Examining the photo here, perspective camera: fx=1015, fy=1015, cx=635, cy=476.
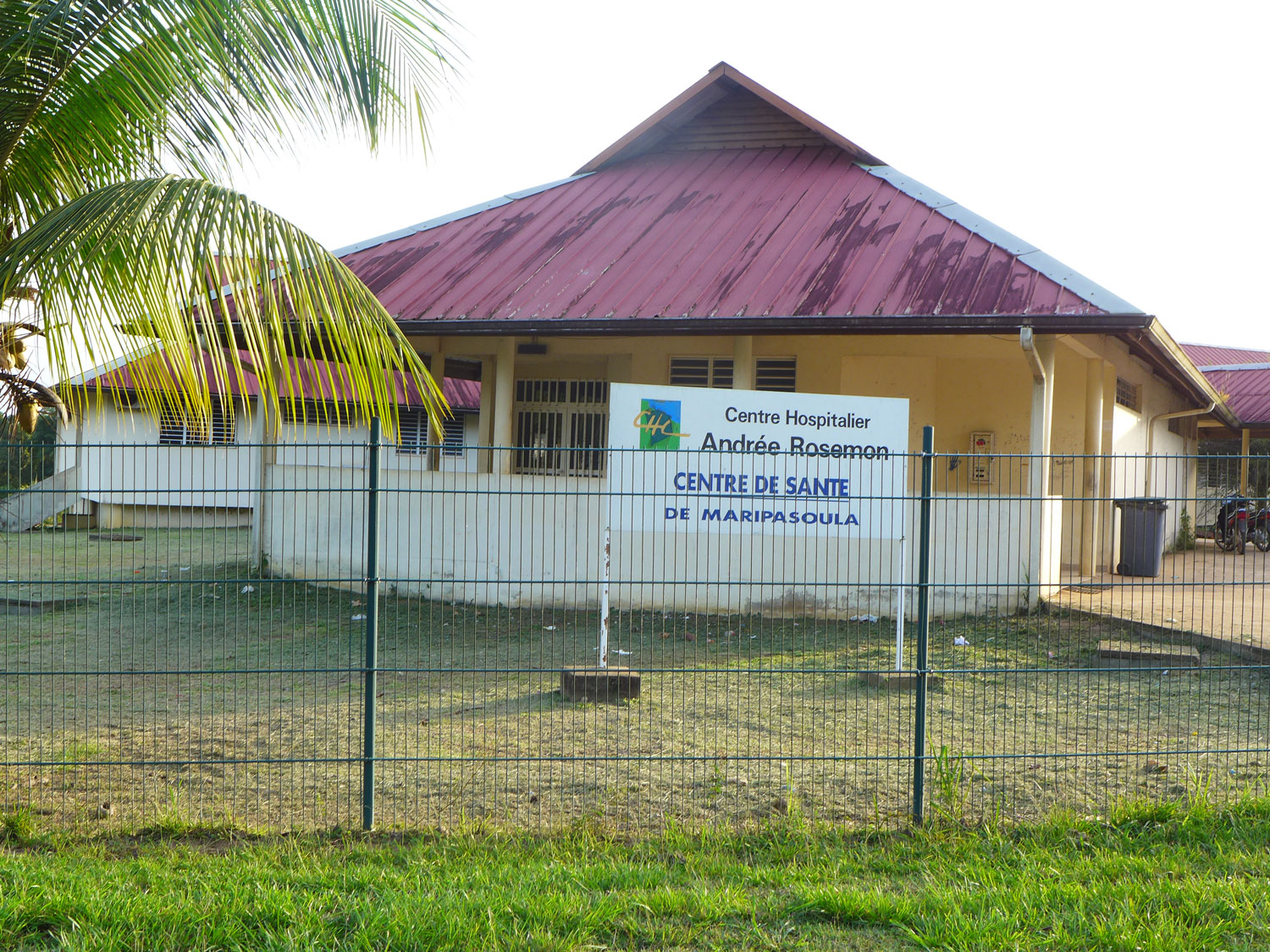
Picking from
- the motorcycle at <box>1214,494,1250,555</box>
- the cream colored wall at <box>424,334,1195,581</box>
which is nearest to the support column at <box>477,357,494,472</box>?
the cream colored wall at <box>424,334,1195,581</box>

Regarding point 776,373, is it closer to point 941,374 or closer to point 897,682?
point 941,374

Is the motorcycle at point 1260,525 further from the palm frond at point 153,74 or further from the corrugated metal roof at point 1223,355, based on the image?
the corrugated metal roof at point 1223,355

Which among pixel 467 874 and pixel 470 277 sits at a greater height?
pixel 470 277

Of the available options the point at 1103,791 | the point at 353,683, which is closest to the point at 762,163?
the point at 353,683

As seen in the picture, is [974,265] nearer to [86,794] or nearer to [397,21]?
[397,21]

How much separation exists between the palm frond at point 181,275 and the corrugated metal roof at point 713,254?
6711 mm

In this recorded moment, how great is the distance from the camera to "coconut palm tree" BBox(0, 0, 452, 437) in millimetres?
4566

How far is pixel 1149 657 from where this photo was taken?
8.28 metres

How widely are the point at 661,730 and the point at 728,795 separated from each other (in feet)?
4.30

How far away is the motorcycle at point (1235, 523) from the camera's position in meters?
5.94

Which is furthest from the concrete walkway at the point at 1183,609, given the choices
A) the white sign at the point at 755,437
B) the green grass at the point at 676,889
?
the green grass at the point at 676,889

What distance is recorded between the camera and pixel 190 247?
4.58 metres

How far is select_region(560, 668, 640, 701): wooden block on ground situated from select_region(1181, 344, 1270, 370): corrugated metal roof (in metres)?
30.4

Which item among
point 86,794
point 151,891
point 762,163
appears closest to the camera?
point 151,891
